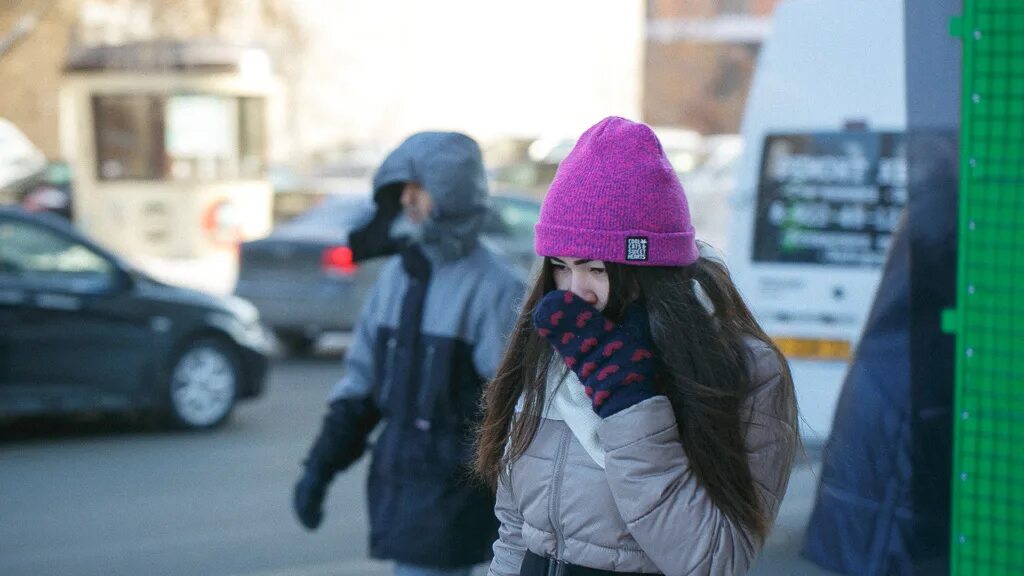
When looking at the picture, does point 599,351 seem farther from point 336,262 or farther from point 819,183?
point 336,262

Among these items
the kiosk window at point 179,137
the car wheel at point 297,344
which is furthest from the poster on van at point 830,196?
the kiosk window at point 179,137

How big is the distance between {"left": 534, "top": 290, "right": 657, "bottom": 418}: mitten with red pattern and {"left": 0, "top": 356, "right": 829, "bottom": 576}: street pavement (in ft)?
6.01

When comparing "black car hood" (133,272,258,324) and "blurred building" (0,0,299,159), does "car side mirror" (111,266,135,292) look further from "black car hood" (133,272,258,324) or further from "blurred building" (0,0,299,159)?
"blurred building" (0,0,299,159)

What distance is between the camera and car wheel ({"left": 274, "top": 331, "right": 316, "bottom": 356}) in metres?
13.2

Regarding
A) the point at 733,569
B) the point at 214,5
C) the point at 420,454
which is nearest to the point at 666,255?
the point at 733,569

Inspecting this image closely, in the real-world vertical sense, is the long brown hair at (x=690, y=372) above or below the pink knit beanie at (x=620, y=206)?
below

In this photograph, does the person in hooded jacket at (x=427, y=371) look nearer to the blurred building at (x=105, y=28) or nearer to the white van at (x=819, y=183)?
the white van at (x=819, y=183)

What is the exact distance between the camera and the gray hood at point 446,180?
3.60 m

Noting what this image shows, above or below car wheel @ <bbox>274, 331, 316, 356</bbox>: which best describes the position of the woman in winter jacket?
above

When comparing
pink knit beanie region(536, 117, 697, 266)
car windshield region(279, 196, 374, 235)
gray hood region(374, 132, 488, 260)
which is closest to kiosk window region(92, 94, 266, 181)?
car windshield region(279, 196, 374, 235)

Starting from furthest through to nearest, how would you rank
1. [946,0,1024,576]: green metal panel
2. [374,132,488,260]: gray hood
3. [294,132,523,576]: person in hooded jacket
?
[374,132,488,260]: gray hood, [294,132,523,576]: person in hooded jacket, [946,0,1024,576]: green metal panel

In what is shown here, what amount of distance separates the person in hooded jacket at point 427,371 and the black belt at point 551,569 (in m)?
1.06

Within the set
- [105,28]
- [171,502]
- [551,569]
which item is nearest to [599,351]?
[551,569]

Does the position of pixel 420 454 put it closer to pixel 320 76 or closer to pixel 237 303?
pixel 237 303
